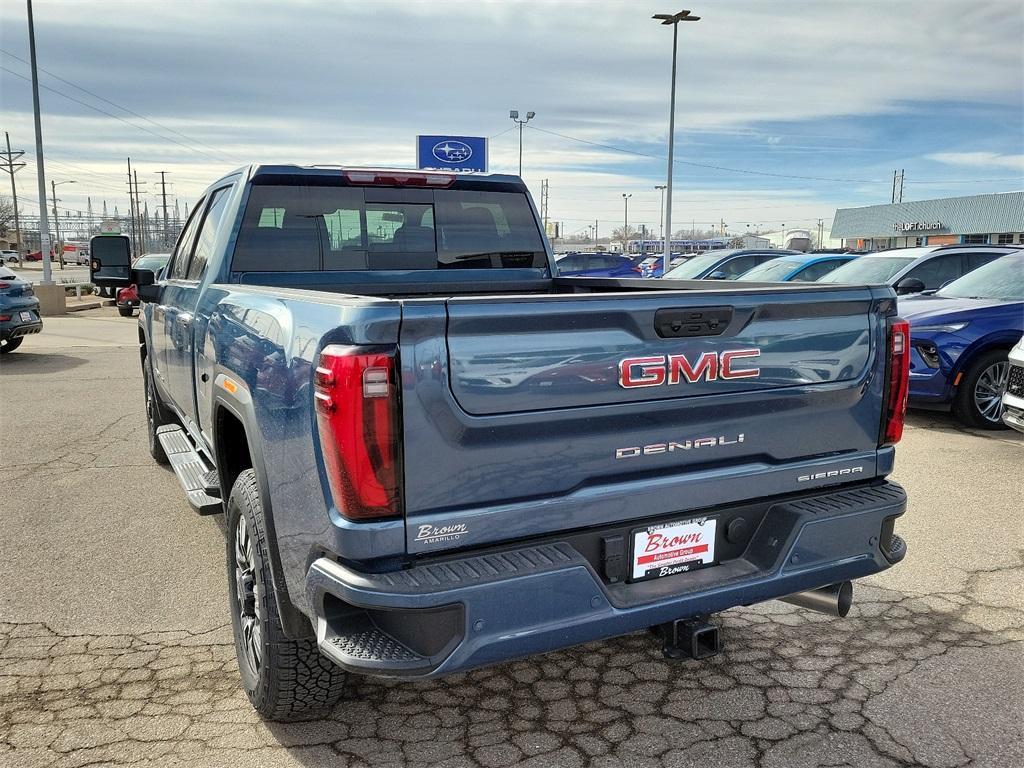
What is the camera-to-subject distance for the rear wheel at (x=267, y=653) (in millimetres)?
2871

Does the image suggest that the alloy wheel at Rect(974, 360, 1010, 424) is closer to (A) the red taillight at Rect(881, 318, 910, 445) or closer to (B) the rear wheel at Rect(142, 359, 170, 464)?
(A) the red taillight at Rect(881, 318, 910, 445)

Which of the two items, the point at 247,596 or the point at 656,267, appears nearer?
the point at 247,596

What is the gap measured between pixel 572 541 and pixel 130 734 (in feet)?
5.84

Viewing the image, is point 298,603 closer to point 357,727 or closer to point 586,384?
point 357,727

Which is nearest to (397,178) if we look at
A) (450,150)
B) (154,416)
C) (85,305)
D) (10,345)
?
(154,416)

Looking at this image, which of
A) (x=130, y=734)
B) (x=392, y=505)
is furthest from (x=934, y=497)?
(x=130, y=734)

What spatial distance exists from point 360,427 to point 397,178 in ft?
8.20

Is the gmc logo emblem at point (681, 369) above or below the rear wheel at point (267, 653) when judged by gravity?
above

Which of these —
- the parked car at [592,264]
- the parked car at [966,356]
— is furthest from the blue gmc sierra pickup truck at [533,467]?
the parked car at [592,264]

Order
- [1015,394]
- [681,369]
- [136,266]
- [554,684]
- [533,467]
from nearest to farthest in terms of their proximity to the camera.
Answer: [533,467], [681,369], [554,684], [1015,394], [136,266]

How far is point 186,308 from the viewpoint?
4438 mm

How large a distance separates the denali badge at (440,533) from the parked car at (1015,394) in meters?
5.42

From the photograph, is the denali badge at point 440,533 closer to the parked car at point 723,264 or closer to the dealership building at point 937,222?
the parked car at point 723,264

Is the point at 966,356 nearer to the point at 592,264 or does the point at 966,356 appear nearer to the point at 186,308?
the point at 186,308
